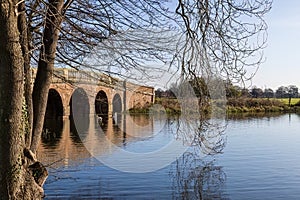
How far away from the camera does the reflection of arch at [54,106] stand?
26.7 metres

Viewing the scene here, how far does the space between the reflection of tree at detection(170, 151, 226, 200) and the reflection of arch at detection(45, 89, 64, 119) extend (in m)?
18.2

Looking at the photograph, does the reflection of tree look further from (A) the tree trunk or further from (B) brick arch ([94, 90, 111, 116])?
(A) the tree trunk

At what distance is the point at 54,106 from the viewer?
2773cm

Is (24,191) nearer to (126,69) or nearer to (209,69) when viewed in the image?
(126,69)

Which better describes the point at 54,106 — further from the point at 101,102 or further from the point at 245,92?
the point at 245,92

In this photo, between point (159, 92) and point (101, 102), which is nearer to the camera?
point (159, 92)

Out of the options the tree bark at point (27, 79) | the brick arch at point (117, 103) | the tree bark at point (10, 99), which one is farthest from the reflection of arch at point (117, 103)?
the tree bark at point (10, 99)

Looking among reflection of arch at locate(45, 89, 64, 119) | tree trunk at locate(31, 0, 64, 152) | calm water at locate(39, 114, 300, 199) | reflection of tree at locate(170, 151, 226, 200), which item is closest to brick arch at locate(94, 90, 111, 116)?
calm water at locate(39, 114, 300, 199)

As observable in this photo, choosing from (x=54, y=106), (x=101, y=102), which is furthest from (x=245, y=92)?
(x=54, y=106)

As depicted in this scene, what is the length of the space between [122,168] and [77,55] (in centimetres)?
455

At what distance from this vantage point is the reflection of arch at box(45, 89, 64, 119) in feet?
87.7

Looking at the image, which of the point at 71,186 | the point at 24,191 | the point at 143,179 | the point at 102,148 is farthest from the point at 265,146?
the point at 24,191

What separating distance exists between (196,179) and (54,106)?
2117cm

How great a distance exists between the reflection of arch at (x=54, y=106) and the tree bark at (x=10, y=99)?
2347 centimetres
